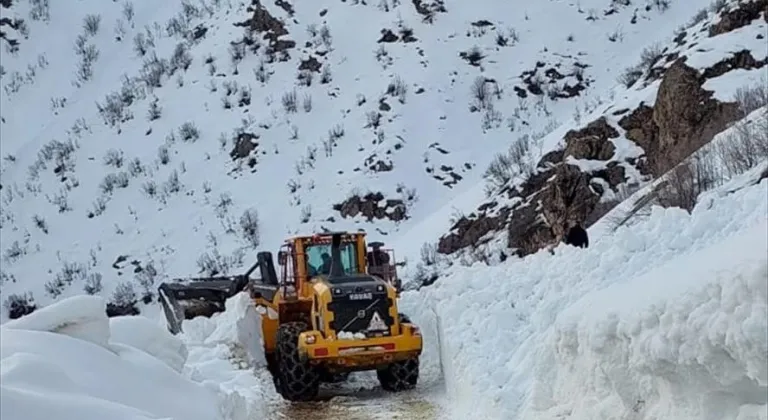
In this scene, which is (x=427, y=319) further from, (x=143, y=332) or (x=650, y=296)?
(x=650, y=296)

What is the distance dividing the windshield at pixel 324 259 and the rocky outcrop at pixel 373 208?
1545 cm

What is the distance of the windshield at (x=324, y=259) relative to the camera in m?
11.8

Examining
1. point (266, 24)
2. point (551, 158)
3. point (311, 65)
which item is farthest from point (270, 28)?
point (551, 158)

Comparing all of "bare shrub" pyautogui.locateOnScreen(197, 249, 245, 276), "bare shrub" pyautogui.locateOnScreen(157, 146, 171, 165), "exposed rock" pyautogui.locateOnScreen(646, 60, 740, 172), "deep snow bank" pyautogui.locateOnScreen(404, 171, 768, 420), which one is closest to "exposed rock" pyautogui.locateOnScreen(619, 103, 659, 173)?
"exposed rock" pyautogui.locateOnScreen(646, 60, 740, 172)

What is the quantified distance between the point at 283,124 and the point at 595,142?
13588 millimetres

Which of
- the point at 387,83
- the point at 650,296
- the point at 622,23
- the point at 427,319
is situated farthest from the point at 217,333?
the point at 622,23

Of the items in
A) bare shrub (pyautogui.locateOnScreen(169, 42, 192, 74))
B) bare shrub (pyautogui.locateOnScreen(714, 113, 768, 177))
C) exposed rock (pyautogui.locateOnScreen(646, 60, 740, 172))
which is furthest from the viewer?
bare shrub (pyautogui.locateOnScreen(169, 42, 192, 74))

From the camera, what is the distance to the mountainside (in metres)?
27.9

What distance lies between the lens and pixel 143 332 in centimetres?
885

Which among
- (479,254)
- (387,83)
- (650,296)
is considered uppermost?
(387,83)

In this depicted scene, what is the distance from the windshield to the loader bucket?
12.4ft

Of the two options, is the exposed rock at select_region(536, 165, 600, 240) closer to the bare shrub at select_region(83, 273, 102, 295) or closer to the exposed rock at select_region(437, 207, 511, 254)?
the exposed rock at select_region(437, 207, 511, 254)

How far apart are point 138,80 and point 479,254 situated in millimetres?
19943

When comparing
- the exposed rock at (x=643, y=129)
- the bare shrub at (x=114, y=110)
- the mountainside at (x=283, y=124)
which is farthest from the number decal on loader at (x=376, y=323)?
the bare shrub at (x=114, y=110)
